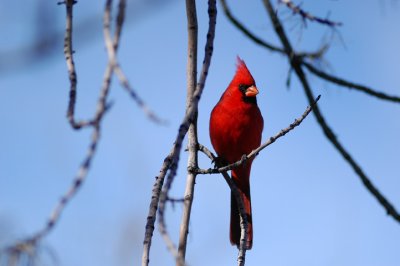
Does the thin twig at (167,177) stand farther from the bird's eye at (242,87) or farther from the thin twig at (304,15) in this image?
the bird's eye at (242,87)

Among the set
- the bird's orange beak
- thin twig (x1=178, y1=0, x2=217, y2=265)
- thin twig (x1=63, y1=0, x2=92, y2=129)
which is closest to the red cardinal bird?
the bird's orange beak

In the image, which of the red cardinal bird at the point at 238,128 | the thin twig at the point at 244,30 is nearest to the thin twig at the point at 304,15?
the thin twig at the point at 244,30

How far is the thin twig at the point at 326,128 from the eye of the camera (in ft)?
4.90

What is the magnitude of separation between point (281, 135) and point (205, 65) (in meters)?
1.03

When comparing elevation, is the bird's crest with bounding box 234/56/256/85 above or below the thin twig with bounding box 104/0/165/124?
above

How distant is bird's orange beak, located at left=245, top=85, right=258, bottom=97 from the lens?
15.7ft

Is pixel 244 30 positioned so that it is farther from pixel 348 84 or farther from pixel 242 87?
pixel 242 87

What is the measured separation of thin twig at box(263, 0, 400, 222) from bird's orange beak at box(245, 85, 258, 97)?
320 cm

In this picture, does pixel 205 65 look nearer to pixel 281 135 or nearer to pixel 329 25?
pixel 329 25

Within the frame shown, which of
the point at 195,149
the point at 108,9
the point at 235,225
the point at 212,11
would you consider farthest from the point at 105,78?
the point at 235,225

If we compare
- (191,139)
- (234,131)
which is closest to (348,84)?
(191,139)

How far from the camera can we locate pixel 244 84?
4852 millimetres

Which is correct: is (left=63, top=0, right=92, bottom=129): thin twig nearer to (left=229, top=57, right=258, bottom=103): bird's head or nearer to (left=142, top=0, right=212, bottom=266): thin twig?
(left=142, top=0, right=212, bottom=266): thin twig

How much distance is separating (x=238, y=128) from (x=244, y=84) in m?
0.41
